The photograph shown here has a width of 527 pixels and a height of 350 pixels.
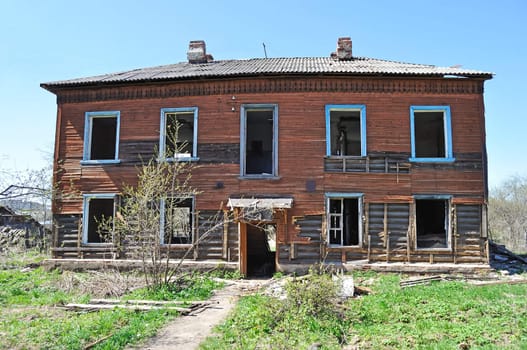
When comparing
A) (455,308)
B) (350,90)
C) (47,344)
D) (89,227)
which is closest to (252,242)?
(89,227)

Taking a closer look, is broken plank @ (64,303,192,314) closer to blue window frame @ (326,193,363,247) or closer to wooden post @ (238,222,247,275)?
wooden post @ (238,222,247,275)

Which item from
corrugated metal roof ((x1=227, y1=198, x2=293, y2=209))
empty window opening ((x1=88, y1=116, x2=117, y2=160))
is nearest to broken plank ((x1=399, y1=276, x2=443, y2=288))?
corrugated metal roof ((x1=227, y1=198, x2=293, y2=209))

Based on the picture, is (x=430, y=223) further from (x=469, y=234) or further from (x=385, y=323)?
(x=385, y=323)

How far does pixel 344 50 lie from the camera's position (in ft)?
53.0

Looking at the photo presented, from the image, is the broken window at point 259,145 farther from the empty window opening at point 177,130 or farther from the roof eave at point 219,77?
the roof eave at point 219,77

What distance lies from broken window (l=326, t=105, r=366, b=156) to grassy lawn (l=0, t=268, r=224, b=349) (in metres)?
6.88

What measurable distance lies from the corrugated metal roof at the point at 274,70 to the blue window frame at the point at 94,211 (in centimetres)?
429

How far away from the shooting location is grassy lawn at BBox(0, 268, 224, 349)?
6852 mm

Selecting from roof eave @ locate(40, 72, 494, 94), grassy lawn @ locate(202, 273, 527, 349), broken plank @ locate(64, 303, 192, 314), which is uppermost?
roof eave @ locate(40, 72, 494, 94)

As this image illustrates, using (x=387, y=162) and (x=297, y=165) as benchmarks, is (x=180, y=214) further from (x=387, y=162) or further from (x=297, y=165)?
(x=387, y=162)

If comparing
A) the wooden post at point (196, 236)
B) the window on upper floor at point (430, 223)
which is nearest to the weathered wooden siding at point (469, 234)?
the window on upper floor at point (430, 223)

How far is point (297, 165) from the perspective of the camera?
13.7 meters

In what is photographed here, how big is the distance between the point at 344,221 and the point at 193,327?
27.2ft

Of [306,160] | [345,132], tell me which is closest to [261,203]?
[306,160]
